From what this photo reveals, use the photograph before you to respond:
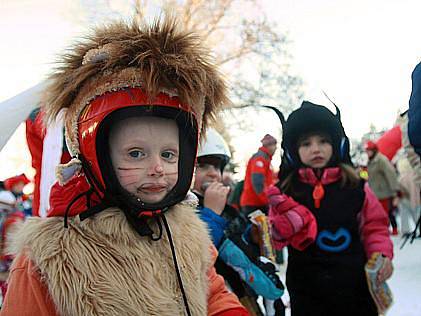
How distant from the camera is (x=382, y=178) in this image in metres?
8.45

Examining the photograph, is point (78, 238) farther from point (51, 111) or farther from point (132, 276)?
point (51, 111)

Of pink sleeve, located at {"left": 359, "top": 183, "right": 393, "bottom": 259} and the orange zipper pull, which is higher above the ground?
the orange zipper pull

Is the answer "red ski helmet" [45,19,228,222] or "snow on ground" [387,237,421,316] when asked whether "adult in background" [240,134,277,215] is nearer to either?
"snow on ground" [387,237,421,316]

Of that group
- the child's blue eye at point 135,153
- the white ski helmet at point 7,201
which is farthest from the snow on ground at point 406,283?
the child's blue eye at point 135,153

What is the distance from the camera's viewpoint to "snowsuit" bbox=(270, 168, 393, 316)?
2.63m

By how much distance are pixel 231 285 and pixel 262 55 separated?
12.7 metres

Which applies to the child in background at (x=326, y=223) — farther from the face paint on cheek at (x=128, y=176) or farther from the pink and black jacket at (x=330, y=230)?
the face paint on cheek at (x=128, y=176)

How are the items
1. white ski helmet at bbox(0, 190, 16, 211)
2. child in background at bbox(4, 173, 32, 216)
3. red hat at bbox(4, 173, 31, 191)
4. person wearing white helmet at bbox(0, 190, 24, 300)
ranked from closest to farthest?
person wearing white helmet at bbox(0, 190, 24, 300) < white ski helmet at bbox(0, 190, 16, 211) < red hat at bbox(4, 173, 31, 191) < child in background at bbox(4, 173, 32, 216)

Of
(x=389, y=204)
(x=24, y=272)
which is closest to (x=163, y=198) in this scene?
(x=24, y=272)

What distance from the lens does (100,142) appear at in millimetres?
1429

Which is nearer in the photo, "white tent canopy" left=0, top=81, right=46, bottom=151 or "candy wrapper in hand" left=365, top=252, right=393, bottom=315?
"white tent canopy" left=0, top=81, right=46, bottom=151

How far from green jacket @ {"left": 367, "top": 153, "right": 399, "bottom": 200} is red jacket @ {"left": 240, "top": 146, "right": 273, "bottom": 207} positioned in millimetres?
3045

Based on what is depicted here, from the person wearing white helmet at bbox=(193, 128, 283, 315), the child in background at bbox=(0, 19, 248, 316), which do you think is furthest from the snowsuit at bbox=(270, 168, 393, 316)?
the child in background at bbox=(0, 19, 248, 316)

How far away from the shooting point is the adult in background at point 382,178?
330 inches
